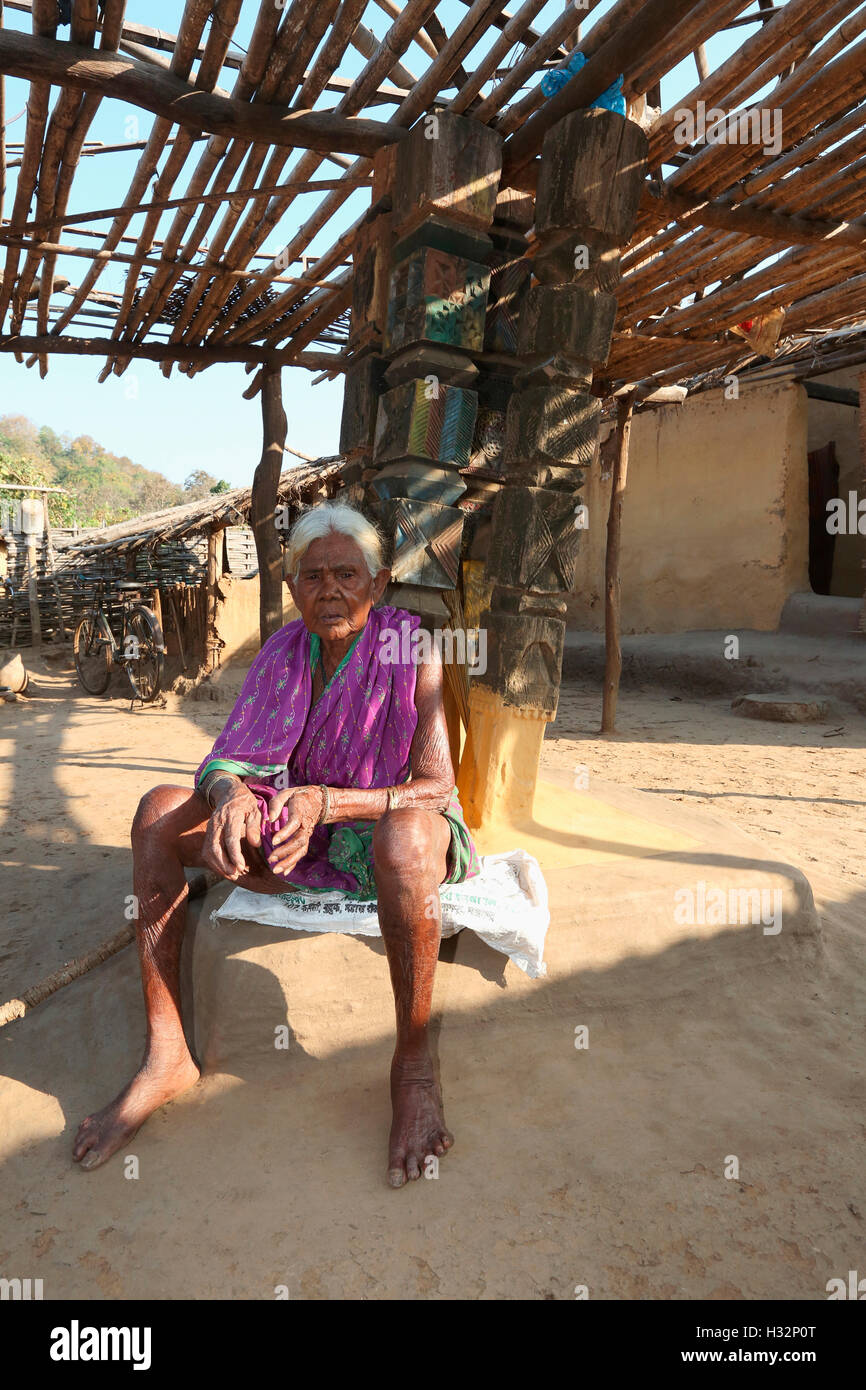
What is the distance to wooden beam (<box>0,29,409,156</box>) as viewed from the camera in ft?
8.77

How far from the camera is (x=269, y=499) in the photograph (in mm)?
6594

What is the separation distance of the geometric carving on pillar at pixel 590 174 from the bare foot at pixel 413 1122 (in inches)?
107

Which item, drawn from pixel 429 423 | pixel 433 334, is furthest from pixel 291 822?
pixel 433 334

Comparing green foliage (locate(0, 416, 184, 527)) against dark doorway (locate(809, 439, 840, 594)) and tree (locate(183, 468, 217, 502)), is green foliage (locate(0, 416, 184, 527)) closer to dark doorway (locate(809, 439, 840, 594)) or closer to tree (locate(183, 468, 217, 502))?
tree (locate(183, 468, 217, 502))

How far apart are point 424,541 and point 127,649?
7886 mm

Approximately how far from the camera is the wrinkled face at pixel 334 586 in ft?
7.52

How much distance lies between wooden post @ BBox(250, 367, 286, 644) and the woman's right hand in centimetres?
443

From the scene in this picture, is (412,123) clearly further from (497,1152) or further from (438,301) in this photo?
(497,1152)

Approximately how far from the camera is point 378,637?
93.0 inches

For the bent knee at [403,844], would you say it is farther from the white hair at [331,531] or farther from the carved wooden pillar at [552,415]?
the carved wooden pillar at [552,415]
